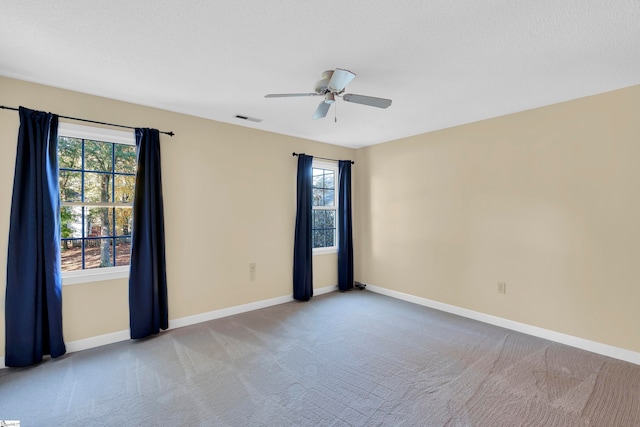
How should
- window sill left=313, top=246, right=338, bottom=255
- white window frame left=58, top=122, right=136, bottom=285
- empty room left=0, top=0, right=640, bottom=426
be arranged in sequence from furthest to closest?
window sill left=313, top=246, right=338, bottom=255, white window frame left=58, top=122, right=136, bottom=285, empty room left=0, top=0, right=640, bottom=426

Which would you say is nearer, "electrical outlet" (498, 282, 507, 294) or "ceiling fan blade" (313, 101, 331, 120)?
"ceiling fan blade" (313, 101, 331, 120)

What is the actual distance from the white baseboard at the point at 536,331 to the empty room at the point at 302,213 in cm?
2

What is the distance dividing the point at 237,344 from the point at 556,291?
3451 mm

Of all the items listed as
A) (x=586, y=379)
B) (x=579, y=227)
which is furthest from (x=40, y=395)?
(x=579, y=227)

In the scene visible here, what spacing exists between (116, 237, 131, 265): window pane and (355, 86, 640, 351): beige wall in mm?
3653

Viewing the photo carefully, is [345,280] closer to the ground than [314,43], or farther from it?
closer to the ground

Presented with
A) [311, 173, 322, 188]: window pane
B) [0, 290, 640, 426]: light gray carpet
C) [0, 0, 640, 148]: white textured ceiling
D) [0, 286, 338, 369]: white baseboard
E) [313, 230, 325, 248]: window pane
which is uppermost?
[0, 0, 640, 148]: white textured ceiling

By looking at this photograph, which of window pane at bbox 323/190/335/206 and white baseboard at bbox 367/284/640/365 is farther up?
window pane at bbox 323/190/335/206

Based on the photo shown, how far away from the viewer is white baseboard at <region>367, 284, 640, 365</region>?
9.28 ft

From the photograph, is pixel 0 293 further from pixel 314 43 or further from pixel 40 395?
pixel 314 43

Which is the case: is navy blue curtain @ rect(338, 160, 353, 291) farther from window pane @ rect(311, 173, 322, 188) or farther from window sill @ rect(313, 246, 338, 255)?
window pane @ rect(311, 173, 322, 188)

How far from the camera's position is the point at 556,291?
127 inches

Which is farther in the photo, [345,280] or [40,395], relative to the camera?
[345,280]

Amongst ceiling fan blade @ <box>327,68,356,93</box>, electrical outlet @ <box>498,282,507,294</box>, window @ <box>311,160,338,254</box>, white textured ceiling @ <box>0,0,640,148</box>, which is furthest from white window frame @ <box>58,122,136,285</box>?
electrical outlet @ <box>498,282,507,294</box>
